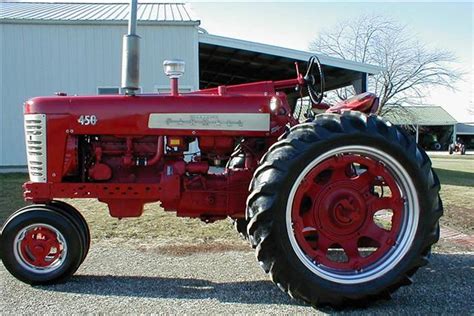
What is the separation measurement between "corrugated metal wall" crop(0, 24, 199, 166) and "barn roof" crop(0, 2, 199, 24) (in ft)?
0.61

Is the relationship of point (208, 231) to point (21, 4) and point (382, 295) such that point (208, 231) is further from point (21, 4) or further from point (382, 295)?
point (21, 4)

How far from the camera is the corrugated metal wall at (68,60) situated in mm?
11750

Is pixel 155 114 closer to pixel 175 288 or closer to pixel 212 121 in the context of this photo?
pixel 212 121

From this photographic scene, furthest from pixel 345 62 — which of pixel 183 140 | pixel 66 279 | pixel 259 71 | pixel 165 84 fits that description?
pixel 66 279

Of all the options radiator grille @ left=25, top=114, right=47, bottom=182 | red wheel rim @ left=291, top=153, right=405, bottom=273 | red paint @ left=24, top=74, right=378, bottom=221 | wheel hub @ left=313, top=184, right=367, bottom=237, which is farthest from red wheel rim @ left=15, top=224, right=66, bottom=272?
wheel hub @ left=313, top=184, right=367, bottom=237

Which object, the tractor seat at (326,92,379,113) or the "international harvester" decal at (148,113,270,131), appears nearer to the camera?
the "international harvester" decal at (148,113,270,131)

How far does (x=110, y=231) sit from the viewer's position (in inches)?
208

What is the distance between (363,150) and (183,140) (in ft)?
4.95

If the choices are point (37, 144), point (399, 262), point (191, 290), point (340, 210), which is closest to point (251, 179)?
point (340, 210)

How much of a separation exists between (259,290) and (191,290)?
535mm

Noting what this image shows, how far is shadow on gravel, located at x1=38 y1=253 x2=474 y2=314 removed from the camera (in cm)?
313

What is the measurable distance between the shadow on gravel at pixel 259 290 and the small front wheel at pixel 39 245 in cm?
14

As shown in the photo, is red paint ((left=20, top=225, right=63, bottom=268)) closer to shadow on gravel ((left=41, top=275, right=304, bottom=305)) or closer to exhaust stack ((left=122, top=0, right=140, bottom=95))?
shadow on gravel ((left=41, top=275, right=304, bottom=305))

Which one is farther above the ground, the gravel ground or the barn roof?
the barn roof
